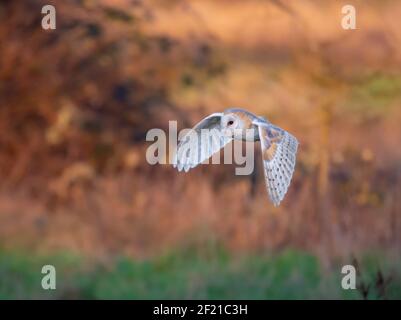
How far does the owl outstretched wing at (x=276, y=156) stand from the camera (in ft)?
12.8

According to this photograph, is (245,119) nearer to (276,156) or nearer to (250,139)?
(250,139)

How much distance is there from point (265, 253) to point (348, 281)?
43cm

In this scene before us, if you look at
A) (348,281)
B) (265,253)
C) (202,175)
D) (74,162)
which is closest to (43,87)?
(74,162)

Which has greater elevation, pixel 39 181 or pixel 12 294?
pixel 39 181

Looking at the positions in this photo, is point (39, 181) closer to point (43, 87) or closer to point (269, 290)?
point (43, 87)

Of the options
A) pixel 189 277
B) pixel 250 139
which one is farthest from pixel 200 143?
pixel 189 277

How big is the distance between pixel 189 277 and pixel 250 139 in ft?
6.64

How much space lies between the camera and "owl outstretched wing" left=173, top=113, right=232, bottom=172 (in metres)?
4.12

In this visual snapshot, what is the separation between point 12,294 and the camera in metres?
5.97

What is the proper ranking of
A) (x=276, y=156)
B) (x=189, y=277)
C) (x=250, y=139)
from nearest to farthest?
(x=276, y=156), (x=250, y=139), (x=189, y=277)

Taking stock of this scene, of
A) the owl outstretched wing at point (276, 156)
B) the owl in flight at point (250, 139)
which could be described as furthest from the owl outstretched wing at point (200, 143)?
the owl outstretched wing at point (276, 156)

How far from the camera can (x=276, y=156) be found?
13.0ft

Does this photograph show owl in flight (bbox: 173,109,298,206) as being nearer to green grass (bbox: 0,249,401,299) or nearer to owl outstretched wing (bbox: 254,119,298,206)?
owl outstretched wing (bbox: 254,119,298,206)
